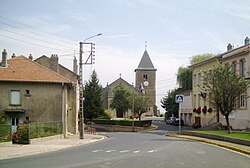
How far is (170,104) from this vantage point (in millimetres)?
83875

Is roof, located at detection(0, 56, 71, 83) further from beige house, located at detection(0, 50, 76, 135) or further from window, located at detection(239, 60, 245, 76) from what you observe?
window, located at detection(239, 60, 245, 76)

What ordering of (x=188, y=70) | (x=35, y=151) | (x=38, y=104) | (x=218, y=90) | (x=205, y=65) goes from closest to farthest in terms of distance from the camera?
(x=35, y=151) → (x=218, y=90) → (x=38, y=104) → (x=205, y=65) → (x=188, y=70)

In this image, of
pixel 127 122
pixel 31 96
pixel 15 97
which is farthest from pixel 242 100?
pixel 127 122

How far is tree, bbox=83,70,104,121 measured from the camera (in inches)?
3364

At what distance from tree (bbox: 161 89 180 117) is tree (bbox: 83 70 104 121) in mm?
13428

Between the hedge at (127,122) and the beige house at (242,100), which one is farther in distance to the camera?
the hedge at (127,122)

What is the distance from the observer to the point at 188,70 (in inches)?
3238

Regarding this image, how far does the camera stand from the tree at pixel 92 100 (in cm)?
8544

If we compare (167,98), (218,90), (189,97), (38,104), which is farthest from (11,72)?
(167,98)

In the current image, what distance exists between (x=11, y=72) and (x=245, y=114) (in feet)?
86.4

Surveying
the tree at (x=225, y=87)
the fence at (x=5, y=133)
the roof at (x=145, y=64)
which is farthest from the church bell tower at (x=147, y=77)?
the fence at (x=5, y=133)

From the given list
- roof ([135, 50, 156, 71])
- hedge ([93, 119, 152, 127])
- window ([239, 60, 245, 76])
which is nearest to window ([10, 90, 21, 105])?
window ([239, 60, 245, 76])

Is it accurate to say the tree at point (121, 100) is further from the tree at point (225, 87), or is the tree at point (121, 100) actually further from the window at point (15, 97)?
the tree at point (225, 87)

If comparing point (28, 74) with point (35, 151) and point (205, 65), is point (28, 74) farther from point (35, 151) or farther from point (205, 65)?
point (205, 65)
